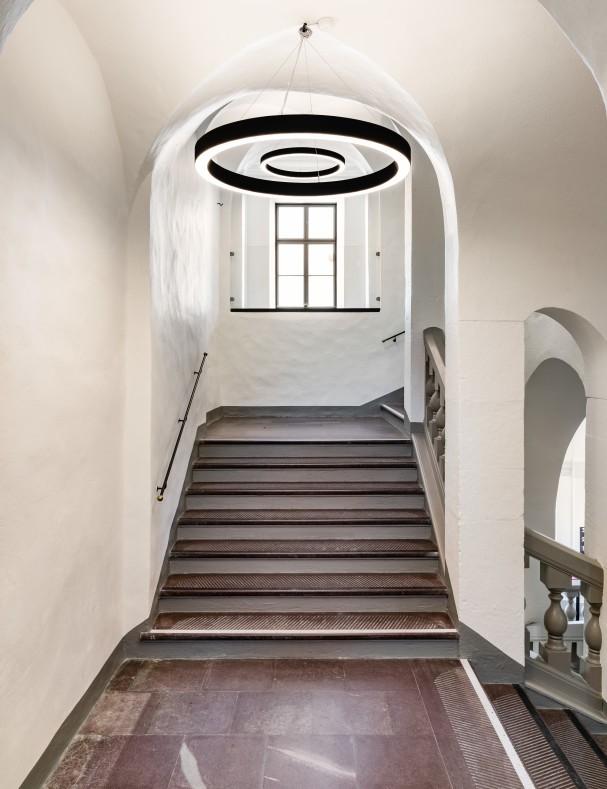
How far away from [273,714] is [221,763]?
0.52 meters

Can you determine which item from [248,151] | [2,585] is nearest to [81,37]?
[2,585]

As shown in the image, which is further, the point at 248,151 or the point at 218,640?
the point at 248,151

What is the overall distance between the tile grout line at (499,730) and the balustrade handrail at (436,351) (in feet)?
7.61

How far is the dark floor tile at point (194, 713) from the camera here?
3504 mm

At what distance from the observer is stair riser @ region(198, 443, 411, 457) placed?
638 centimetres

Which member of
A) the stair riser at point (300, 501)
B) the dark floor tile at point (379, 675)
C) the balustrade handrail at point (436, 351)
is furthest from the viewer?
the stair riser at point (300, 501)

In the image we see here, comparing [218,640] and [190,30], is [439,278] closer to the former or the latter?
[190,30]

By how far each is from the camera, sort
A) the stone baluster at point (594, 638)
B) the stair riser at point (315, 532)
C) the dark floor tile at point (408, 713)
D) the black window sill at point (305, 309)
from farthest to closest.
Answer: the black window sill at point (305, 309) → the stair riser at point (315, 532) → the stone baluster at point (594, 638) → the dark floor tile at point (408, 713)

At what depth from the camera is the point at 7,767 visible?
105 inches

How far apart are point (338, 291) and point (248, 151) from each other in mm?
2546

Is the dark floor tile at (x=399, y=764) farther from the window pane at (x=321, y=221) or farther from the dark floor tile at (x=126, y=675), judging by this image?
the window pane at (x=321, y=221)

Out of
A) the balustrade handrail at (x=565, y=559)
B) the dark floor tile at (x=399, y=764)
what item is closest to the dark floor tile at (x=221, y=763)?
the dark floor tile at (x=399, y=764)

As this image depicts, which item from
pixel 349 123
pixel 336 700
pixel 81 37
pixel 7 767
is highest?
pixel 81 37

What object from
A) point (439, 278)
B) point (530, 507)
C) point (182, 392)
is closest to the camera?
point (182, 392)
